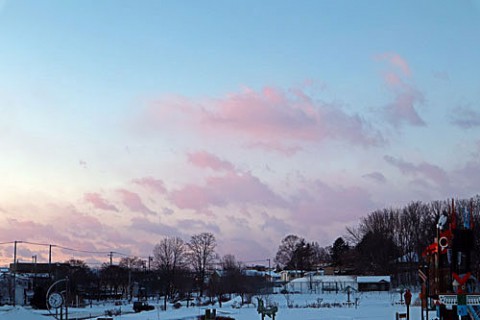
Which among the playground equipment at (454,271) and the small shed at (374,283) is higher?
the playground equipment at (454,271)

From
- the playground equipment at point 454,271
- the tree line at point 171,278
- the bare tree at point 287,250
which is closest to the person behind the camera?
the playground equipment at point 454,271

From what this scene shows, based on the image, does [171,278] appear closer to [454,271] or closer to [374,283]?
[374,283]

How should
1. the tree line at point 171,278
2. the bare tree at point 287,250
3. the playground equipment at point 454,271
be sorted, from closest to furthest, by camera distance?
the playground equipment at point 454,271
the tree line at point 171,278
the bare tree at point 287,250

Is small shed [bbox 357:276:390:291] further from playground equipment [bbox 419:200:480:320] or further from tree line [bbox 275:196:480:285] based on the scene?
playground equipment [bbox 419:200:480:320]

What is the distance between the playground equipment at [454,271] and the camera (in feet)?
65.9

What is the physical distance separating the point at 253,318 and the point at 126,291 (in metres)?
89.1

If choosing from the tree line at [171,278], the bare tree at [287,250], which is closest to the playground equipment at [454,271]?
the tree line at [171,278]

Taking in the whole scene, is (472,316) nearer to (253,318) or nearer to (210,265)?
(253,318)

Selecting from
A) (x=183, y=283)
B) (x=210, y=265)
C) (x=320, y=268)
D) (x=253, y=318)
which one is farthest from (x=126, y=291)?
(x=253, y=318)

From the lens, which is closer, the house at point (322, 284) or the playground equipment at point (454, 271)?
the playground equipment at point (454, 271)

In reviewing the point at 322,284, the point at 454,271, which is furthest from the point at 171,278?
the point at 454,271

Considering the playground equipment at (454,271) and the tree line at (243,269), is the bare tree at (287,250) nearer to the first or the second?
the tree line at (243,269)

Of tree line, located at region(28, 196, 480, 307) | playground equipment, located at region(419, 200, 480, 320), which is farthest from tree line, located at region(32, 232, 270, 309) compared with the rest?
playground equipment, located at region(419, 200, 480, 320)

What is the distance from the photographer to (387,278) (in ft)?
293
